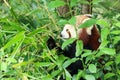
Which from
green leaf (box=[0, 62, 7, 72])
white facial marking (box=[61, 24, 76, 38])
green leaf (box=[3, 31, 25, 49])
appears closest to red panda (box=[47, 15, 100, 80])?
white facial marking (box=[61, 24, 76, 38])

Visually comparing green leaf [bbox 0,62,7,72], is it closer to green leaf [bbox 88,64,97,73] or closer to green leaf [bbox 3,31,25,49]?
green leaf [bbox 3,31,25,49]

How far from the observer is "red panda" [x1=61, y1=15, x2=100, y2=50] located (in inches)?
71.7

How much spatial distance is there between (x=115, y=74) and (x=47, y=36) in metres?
0.44

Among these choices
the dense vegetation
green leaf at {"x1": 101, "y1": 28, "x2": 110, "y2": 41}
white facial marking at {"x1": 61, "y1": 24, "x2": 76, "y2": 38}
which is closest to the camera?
the dense vegetation

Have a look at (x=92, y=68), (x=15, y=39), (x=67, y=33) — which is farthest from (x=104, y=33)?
(x=15, y=39)

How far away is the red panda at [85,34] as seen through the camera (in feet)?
5.97

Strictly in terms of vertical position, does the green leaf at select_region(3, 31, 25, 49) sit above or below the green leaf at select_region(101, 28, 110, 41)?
above

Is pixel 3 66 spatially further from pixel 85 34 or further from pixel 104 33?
pixel 85 34

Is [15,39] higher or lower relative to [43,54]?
higher

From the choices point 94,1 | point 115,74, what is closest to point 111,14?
point 94,1

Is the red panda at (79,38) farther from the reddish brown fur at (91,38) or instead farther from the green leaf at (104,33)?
the green leaf at (104,33)

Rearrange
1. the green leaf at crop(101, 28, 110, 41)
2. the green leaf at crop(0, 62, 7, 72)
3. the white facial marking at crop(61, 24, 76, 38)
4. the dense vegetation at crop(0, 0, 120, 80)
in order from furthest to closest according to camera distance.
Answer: the white facial marking at crop(61, 24, 76, 38)
the green leaf at crop(101, 28, 110, 41)
the dense vegetation at crop(0, 0, 120, 80)
the green leaf at crop(0, 62, 7, 72)

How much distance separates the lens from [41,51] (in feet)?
5.73

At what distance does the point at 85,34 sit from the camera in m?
1.85
